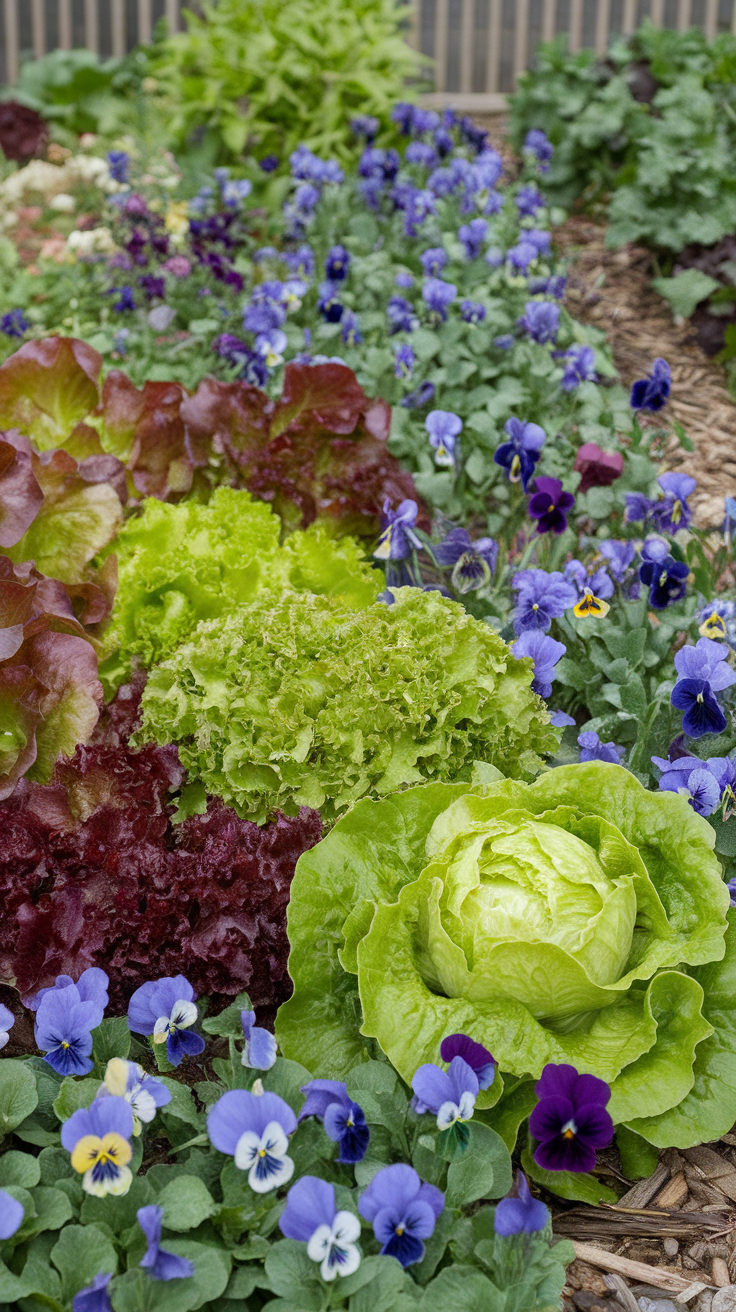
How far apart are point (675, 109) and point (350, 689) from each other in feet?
14.0

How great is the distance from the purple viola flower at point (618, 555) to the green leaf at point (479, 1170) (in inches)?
62.6

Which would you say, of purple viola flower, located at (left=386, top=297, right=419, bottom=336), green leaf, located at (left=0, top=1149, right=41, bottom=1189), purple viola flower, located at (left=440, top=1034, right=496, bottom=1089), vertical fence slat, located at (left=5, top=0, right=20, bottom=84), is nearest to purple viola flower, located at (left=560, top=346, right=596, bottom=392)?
purple viola flower, located at (left=386, top=297, right=419, bottom=336)

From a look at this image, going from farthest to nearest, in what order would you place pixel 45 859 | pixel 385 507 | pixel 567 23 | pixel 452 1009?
pixel 567 23 → pixel 385 507 → pixel 45 859 → pixel 452 1009

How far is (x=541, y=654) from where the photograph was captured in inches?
96.6

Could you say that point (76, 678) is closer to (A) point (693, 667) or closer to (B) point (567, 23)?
(A) point (693, 667)

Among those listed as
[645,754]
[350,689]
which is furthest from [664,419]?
[350,689]

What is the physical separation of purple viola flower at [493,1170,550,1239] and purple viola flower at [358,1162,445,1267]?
10cm

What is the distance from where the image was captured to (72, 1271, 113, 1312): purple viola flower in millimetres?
1424

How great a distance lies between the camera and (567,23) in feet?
28.0

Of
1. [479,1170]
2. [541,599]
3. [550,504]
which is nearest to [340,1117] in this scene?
[479,1170]

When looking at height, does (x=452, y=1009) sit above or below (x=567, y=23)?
below

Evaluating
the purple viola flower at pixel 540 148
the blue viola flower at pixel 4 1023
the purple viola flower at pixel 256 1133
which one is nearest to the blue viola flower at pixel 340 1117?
the purple viola flower at pixel 256 1133

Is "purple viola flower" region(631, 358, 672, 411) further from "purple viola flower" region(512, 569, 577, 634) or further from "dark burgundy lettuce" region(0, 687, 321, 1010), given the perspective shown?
"dark burgundy lettuce" region(0, 687, 321, 1010)

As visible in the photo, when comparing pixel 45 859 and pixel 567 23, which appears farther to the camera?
pixel 567 23
